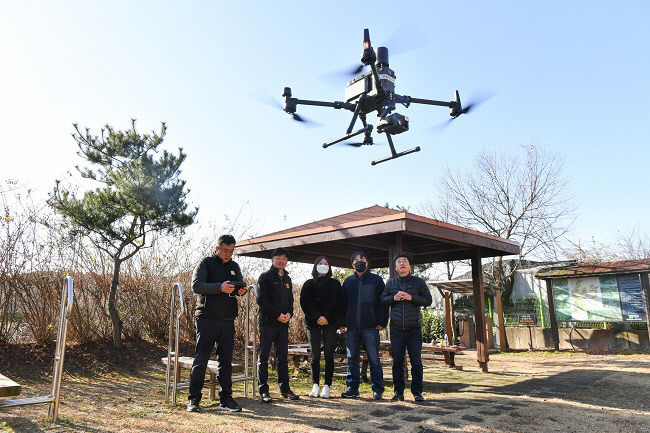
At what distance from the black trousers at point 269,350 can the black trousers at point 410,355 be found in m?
1.23

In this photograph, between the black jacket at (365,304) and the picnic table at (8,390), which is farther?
the black jacket at (365,304)

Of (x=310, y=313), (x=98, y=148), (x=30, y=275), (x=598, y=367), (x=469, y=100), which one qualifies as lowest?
(x=598, y=367)

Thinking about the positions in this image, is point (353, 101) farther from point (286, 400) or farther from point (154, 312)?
point (154, 312)

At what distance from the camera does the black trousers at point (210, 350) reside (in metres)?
4.21

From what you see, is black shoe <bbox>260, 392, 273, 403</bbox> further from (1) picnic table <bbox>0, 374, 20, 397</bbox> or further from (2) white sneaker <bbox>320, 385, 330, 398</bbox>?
(1) picnic table <bbox>0, 374, 20, 397</bbox>

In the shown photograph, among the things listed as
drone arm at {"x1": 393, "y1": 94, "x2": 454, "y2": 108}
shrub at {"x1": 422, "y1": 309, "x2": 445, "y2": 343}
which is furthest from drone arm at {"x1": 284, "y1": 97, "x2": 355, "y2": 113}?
shrub at {"x1": 422, "y1": 309, "x2": 445, "y2": 343}

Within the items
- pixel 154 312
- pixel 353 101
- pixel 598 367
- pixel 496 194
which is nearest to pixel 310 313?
pixel 353 101

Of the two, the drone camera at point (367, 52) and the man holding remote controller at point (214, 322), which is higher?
the drone camera at point (367, 52)

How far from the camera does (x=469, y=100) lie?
313 inches

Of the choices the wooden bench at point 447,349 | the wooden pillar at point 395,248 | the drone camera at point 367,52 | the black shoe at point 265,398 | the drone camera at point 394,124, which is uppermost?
the drone camera at point 367,52

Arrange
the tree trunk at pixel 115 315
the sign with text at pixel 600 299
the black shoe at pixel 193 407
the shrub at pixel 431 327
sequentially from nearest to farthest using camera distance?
1. the black shoe at pixel 193 407
2. the tree trunk at pixel 115 315
3. the sign with text at pixel 600 299
4. the shrub at pixel 431 327

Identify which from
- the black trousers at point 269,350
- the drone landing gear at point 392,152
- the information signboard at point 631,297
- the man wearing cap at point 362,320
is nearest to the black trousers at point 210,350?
the black trousers at point 269,350

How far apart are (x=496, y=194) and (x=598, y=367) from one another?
388 inches

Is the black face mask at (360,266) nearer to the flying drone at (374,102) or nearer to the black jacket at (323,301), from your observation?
the black jacket at (323,301)
